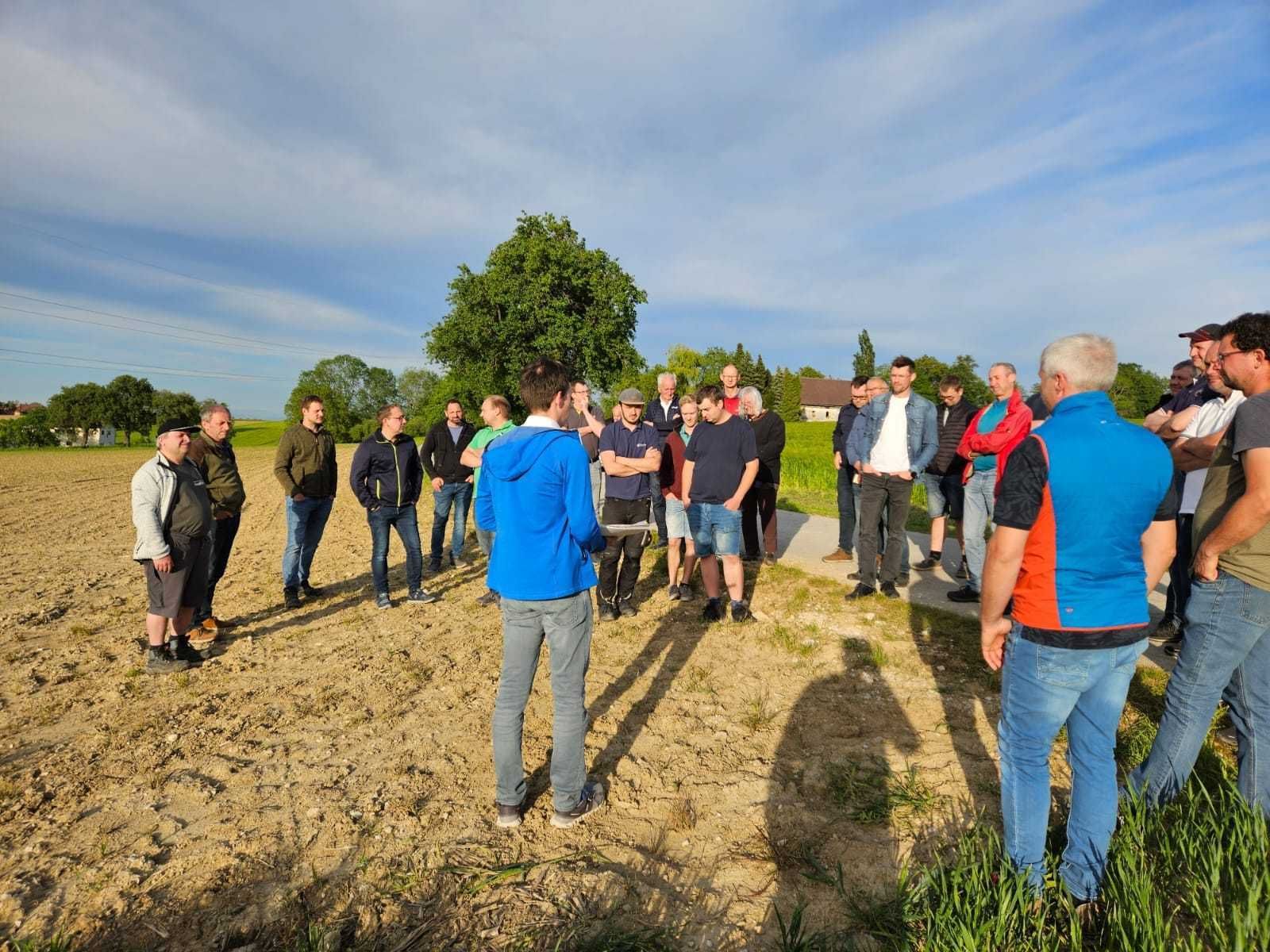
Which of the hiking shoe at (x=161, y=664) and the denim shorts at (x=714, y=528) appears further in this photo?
the denim shorts at (x=714, y=528)

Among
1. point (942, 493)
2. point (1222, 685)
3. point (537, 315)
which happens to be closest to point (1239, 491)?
point (1222, 685)

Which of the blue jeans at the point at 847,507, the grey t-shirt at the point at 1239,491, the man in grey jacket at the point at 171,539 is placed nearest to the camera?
the grey t-shirt at the point at 1239,491

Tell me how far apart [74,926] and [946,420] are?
7.94 metres

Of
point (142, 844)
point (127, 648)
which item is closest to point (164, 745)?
point (142, 844)

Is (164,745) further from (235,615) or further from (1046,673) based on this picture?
(1046,673)

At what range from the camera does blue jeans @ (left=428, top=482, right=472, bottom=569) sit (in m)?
7.72

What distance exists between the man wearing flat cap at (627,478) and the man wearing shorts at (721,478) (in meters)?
0.41

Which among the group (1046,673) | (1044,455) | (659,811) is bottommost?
(659,811)

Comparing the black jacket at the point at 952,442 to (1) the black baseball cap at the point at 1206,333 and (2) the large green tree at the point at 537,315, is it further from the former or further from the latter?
(2) the large green tree at the point at 537,315

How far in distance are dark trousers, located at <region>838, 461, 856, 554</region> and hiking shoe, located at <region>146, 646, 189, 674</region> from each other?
6835mm

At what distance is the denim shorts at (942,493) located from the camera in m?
7.14

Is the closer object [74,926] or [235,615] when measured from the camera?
[74,926]

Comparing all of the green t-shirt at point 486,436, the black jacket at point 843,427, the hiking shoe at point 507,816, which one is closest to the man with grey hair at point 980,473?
the black jacket at point 843,427

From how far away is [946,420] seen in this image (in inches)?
282
